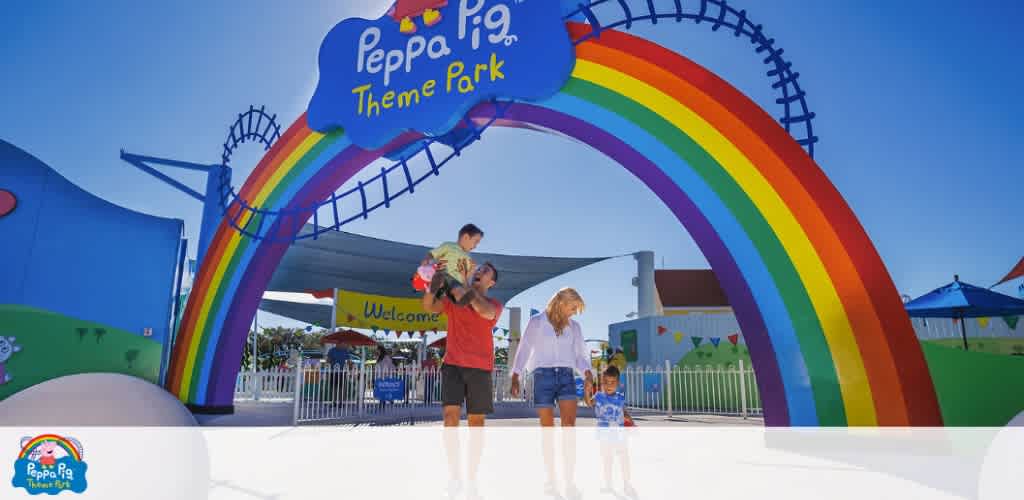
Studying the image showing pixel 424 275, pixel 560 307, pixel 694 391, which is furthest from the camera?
pixel 694 391

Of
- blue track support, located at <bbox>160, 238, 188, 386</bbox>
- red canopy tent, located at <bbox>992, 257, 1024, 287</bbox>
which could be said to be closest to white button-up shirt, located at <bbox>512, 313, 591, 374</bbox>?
blue track support, located at <bbox>160, 238, 188, 386</bbox>

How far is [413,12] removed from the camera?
744cm

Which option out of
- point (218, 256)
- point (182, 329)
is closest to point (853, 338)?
point (218, 256)

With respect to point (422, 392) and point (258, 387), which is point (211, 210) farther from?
point (422, 392)

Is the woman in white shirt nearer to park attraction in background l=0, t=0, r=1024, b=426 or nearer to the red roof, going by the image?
park attraction in background l=0, t=0, r=1024, b=426

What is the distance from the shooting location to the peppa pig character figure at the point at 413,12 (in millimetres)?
7172

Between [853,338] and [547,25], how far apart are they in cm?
417

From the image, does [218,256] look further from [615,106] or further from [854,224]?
[854,224]

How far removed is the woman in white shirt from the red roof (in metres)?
24.5

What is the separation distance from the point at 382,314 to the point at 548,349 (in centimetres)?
1247

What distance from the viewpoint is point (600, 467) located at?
4.67 m

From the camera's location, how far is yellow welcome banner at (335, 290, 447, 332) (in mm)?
14992

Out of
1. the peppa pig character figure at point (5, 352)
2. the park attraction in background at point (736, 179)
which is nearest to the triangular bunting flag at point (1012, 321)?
the park attraction in background at point (736, 179)

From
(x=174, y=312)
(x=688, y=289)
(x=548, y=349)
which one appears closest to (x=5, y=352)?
(x=174, y=312)
